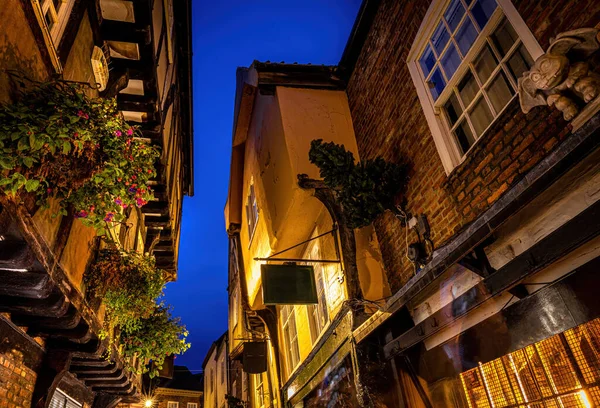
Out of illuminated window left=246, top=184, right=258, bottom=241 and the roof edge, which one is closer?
the roof edge

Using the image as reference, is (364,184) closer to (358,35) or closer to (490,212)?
(490,212)

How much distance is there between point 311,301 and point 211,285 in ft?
644

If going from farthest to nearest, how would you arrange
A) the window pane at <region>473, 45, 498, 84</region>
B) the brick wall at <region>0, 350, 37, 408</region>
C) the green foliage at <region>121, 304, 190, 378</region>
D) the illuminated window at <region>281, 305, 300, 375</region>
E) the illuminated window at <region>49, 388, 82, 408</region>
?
the illuminated window at <region>281, 305, 300, 375</region>, the green foliage at <region>121, 304, 190, 378</region>, the illuminated window at <region>49, 388, 82, 408</region>, the brick wall at <region>0, 350, 37, 408</region>, the window pane at <region>473, 45, 498, 84</region>

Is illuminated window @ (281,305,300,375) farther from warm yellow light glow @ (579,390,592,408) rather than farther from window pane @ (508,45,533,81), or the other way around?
window pane @ (508,45,533,81)

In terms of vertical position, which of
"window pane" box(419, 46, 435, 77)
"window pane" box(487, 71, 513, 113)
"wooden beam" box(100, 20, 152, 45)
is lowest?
"window pane" box(487, 71, 513, 113)

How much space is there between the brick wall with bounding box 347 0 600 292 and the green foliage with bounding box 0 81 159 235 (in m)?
3.80

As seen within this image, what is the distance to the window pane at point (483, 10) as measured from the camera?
15.6 ft

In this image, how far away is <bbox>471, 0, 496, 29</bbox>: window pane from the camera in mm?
4741

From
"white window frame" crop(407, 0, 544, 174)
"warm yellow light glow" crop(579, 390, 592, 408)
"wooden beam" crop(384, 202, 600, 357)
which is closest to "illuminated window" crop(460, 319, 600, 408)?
"warm yellow light glow" crop(579, 390, 592, 408)

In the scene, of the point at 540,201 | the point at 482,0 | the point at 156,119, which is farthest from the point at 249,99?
the point at 540,201

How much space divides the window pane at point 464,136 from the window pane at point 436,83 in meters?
0.74

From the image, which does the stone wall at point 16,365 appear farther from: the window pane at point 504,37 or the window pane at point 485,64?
the window pane at point 504,37

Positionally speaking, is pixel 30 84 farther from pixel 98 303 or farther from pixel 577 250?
pixel 577 250

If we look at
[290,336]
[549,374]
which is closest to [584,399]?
[549,374]
